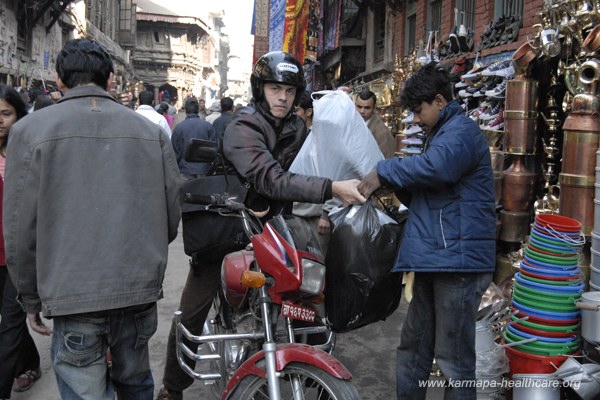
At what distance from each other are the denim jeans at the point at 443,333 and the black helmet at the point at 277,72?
119 cm

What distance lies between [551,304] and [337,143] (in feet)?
5.76

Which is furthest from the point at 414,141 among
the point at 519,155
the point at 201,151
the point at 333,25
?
the point at 333,25

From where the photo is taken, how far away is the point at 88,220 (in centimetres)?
203

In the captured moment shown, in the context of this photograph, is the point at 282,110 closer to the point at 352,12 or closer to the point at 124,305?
the point at 124,305

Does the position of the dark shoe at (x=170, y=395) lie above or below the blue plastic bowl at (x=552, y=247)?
below

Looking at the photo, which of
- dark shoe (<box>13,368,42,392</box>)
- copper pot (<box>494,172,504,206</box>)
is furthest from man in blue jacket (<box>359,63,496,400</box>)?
dark shoe (<box>13,368,42,392</box>)

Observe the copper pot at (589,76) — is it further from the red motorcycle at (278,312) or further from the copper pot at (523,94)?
the red motorcycle at (278,312)

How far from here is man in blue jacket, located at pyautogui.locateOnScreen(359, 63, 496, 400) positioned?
8.23 ft

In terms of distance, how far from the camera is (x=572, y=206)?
3.82 meters

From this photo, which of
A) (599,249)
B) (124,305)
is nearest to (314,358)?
(124,305)

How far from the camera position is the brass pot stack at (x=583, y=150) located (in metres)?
3.75

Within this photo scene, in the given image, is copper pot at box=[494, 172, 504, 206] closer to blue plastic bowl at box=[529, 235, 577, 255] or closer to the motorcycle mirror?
blue plastic bowl at box=[529, 235, 577, 255]

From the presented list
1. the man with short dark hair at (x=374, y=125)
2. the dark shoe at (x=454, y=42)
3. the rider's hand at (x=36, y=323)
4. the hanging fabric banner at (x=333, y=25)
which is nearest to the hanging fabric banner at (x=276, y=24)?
the hanging fabric banner at (x=333, y=25)

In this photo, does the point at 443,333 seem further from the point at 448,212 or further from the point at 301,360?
the point at 301,360
